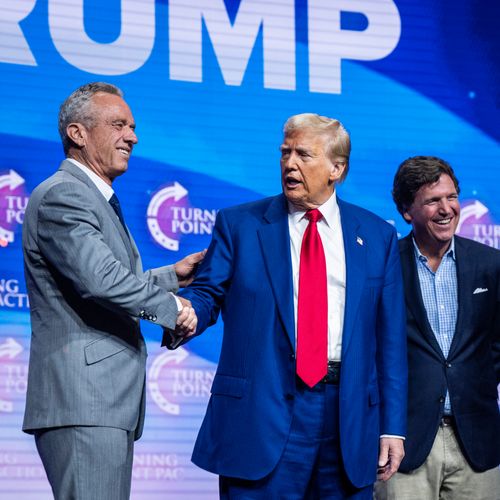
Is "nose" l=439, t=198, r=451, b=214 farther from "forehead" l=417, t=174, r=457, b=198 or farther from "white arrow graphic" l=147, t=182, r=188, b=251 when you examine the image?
"white arrow graphic" l=147, t=182, r=188, b=251

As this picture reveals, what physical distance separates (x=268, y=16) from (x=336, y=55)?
367 mm

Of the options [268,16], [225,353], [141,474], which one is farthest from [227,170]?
[225,353]

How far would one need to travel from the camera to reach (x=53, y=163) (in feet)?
14.0

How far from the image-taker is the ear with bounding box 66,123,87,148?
2926 millimetres

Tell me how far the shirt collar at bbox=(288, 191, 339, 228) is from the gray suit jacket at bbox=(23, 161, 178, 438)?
0.47 m

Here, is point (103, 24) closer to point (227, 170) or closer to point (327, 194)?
point (227, 170)

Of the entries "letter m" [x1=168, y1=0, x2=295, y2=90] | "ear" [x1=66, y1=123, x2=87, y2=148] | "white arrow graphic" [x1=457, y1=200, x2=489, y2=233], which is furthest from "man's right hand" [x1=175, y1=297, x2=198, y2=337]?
"white arrow graphic" [x1=457, y1=200, x2=489, y2=233]

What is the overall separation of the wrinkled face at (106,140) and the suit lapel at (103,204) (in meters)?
0.09

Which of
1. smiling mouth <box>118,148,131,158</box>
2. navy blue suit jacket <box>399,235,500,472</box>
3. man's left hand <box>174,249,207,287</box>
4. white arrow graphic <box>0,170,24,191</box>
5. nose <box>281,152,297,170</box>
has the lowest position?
navy blue suit jacket <box>399,235,500,472</box>

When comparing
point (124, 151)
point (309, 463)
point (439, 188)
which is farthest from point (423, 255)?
point (124, 151)

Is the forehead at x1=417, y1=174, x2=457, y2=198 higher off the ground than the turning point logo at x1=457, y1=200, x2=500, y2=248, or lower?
lower

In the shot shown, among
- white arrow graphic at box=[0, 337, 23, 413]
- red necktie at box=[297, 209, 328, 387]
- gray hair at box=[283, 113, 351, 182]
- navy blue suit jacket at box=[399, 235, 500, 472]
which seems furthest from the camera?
white arrow graphic at box=[0, 337, 23, 413]

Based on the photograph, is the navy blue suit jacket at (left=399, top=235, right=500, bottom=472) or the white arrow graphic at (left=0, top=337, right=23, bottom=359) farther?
the white arrow graphic at (left=0, top=337, right=23, bottom=359)

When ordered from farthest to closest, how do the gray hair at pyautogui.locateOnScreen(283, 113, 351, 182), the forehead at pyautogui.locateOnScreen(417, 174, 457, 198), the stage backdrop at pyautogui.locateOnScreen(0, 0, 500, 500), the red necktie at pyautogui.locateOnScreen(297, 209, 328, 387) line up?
the stage backdrop at pyautogui.locateOnScreen(0, 0, 500, 500), the forehead at pyautogui.locateOnScreen(417, 174, 457, 198), the gray hair at pyautogui.locateOnScreen(283, 113, 351, 182), the red necktie at pyautogui.locateOnScreen(297, 209, 328, 387)
